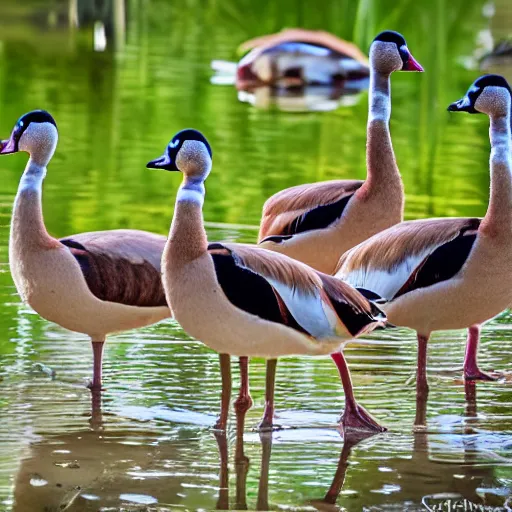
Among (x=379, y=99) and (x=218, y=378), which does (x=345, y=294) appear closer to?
(x=218, y=378)

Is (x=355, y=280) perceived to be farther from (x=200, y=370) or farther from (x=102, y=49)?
(x=102, y=49)

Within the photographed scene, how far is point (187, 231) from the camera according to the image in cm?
732

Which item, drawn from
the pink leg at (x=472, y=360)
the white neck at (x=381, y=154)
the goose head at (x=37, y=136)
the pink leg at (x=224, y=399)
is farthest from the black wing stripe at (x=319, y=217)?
the pink leg at (x=224, y=399)

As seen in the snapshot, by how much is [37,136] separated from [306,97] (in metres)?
11.7

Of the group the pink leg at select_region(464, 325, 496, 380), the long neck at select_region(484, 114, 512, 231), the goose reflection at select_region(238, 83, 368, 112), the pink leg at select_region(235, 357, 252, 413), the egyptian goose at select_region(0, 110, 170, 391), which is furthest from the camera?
the goose reflection at select_region(238, 83, 368, 112)

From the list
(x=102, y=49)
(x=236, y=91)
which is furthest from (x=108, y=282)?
(x=102, y=49)

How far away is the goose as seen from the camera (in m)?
9.62

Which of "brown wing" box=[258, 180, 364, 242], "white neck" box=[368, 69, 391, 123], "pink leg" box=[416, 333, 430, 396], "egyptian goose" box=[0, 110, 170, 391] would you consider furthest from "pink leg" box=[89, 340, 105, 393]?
"white neck" box=[368, 69, 391, 123]

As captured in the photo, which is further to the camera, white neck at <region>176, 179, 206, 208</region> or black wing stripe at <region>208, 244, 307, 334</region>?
white neck at <region>176, 179, 206, 208</region>

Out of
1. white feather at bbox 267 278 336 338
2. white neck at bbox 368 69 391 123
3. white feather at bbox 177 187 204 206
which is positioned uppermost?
white neck at bbox 368 69 391 123

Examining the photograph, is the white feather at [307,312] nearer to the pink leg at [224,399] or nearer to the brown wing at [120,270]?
the pink leg at [224,399]

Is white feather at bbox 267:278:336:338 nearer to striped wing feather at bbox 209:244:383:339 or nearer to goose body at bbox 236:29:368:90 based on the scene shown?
striped wing feather at bbox 209:244:383:339

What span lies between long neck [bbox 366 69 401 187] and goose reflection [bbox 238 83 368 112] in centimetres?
868

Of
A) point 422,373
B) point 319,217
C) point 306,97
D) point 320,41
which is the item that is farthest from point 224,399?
point 320,41
